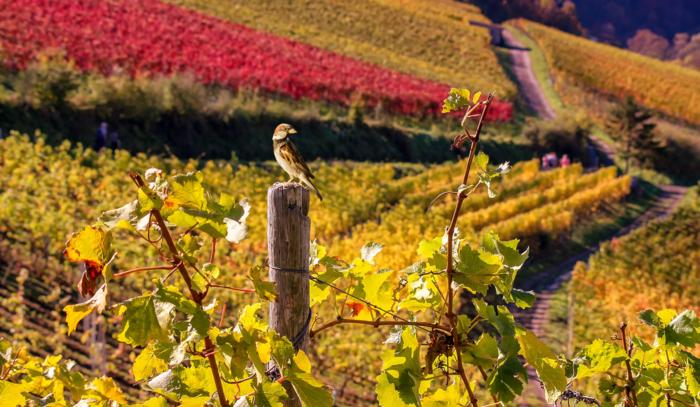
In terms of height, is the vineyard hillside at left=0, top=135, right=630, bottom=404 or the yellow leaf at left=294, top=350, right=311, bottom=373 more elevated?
the yellow leaf at left=294, top=350, right=311, bottom=373

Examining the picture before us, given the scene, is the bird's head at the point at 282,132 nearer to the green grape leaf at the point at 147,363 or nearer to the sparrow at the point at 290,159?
the sparrow at the point at 290,159

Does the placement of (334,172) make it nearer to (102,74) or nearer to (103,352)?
(102,74)

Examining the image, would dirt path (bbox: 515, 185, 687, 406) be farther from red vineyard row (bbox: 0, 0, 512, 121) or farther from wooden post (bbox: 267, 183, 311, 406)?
red vineyard row (bbox: 0, 0, 512, 121)

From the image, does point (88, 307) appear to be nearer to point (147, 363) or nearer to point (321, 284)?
point (147, 363)

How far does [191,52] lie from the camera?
58.4ft

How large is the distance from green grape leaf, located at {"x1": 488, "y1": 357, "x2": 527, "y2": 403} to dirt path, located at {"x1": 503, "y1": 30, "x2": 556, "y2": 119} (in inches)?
1122

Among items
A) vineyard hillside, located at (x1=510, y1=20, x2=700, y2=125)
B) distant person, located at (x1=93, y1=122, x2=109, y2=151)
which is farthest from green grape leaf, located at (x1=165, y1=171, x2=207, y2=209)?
vineyard hillside, located at (x1=510, y1=20, x2=700, y2=125)

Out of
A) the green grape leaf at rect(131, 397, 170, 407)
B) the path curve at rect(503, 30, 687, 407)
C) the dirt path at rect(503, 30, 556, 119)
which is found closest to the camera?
the green grape leaf at rect(131, 397, 170, 407)

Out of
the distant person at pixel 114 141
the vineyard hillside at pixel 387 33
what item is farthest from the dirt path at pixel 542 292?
the vineyard hillside at pixel 387 33

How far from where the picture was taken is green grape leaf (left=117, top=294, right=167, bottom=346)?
1.15m

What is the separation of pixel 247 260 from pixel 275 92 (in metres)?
9.57

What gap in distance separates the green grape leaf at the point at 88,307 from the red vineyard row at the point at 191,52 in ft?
42.8

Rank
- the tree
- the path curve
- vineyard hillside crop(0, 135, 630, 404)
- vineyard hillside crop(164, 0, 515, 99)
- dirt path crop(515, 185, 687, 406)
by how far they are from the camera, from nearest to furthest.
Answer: vineyard hillside crop(0, 135, 630, 404) < dirt path crop(515, 185, 687, 406) < the path curve < the tree < vineyard hillside crop(164, 0, 515, 99)

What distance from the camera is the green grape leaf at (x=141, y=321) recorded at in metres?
1.15
